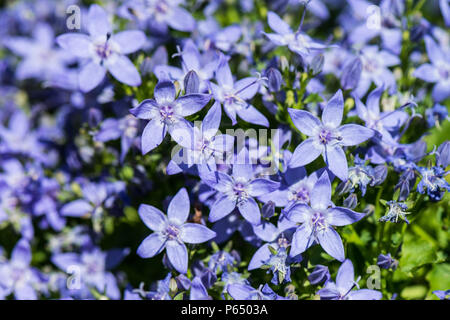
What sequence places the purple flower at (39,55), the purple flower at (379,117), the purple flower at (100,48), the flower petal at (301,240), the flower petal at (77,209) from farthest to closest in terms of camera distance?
the purple flower at (39,55) < the flower petal at (77,209) < the purple flower at (100,48) < the purple flower at (379,117) < the flower petal at (301,240)

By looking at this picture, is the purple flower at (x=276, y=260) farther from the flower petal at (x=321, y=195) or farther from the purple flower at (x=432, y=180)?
the purple flower at (x=432, y=180)

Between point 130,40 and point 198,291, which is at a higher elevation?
point 130,40

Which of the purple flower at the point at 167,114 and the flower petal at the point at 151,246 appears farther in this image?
the flower petal at the point at 151,246

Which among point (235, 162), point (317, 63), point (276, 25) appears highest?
point (276, 25)

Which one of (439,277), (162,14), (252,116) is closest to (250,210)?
(252,116)

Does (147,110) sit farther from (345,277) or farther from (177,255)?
(345,277)

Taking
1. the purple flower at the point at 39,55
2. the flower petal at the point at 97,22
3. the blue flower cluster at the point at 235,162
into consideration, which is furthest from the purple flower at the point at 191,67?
the purple flower at the point at 39,55

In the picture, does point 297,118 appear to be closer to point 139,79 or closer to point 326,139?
point 326,139
